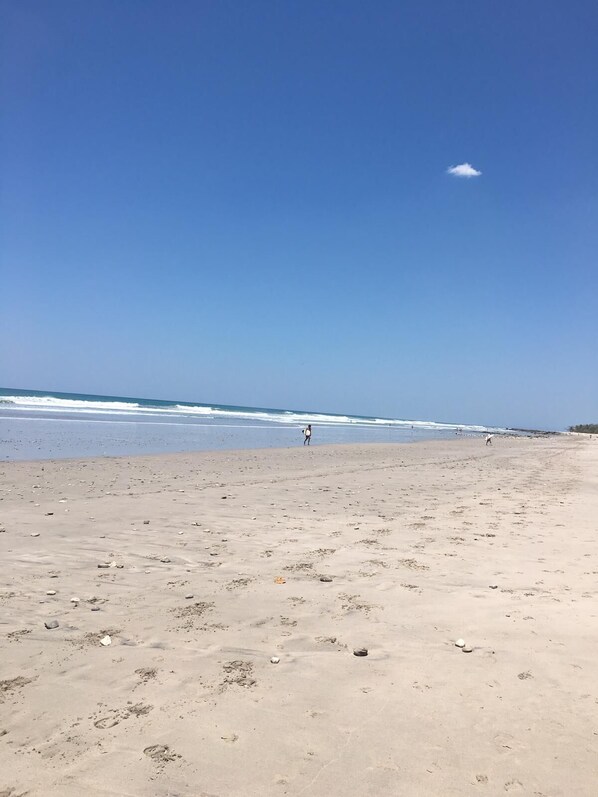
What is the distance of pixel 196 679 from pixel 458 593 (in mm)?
3053

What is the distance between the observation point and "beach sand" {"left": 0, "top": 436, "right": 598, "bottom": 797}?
2.88 metres

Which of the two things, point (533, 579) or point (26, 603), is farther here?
point (533, 579)

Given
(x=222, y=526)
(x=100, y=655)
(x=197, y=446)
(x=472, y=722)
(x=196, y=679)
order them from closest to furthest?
(x=472, y=722) → (x=196, y=679) → (x=100, y=655) → (x=222, y=526) → (x=197, y=446)

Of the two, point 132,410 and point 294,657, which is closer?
point 294,657

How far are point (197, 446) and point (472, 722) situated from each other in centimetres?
2356

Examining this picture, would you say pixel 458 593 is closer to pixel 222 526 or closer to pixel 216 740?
pixel 216 740

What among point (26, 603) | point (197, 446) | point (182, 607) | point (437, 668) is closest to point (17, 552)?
point (26, 603)

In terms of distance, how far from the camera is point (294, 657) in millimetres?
4113

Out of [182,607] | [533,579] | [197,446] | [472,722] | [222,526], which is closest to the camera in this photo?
[472,722]

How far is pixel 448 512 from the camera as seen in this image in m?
10.3

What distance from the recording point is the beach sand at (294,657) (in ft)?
9.44

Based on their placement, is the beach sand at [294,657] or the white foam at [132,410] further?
the white foam at [132,410]

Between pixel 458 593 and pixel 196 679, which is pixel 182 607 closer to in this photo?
pixel 196 679

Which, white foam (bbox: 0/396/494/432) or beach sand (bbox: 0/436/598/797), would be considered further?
white foam (bbox: 0/396/494/432)
